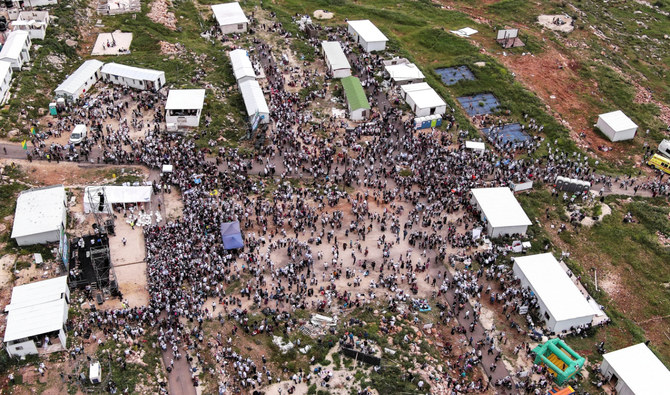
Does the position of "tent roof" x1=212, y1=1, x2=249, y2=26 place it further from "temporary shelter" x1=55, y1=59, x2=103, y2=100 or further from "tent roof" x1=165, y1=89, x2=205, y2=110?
"temporary shelter" x1=55, y1=59, x2=103, y2=100

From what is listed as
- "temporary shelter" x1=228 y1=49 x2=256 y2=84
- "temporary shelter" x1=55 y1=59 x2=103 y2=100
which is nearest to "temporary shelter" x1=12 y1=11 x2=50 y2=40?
"temporary shelter" x1=55 y1=59 x2=103 y2=100

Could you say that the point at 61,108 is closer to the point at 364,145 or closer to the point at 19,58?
the point at 19,58

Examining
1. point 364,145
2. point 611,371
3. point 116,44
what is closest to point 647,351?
point 611,371

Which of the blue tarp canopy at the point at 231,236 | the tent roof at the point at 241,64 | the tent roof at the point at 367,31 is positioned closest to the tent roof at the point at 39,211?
the blue tarp canopy at the point at 231,236

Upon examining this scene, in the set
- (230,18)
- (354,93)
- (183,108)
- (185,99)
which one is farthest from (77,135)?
(230,18)

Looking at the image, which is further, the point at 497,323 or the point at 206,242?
the point at 206,242

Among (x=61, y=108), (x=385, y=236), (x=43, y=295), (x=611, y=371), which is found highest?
(x=61, y=108)

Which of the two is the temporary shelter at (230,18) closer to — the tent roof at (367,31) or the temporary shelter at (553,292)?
the tent roof at (367,31)
